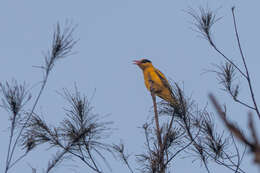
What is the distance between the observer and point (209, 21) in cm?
330

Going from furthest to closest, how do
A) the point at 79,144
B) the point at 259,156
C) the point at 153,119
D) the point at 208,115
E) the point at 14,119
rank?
the point at 153,119 < the point at 208,115 < the point at 79,144 < the point at 14,119 < the point at 259,156

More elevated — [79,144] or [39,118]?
[39,118]

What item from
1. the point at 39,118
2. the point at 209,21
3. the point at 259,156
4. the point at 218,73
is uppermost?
the point at 209,21

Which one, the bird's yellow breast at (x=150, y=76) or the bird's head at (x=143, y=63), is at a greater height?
the bird's head at (x=143, y=63)

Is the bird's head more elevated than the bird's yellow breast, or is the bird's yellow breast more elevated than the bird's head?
the bird's head

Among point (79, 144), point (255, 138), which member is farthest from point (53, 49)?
point (255, 138)

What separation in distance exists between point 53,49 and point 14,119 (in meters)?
0.54

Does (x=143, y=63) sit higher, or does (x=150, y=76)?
(x=143, y=63)

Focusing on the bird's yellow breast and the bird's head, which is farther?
the bird's head

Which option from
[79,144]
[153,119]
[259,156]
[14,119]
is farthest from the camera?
[153,119]

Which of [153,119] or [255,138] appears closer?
[255,138]

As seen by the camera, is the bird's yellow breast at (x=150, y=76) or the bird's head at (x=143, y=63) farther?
the bird's head at (x=143, y=63)

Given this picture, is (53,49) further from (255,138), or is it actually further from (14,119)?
(255,138)

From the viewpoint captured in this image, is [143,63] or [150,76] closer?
[150,76]
